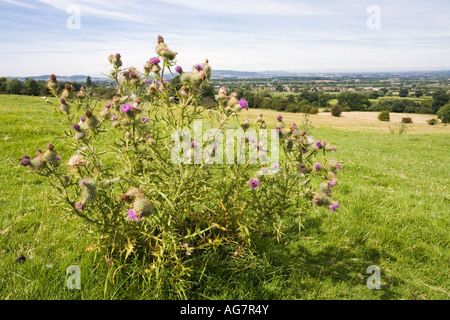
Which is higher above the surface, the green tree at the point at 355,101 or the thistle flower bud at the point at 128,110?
the green tree at the point at 355,101

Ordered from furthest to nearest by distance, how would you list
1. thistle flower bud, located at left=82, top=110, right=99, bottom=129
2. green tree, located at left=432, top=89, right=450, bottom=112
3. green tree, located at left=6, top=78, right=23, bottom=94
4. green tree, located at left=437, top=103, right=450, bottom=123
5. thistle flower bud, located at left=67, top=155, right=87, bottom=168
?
green tree, located at left=432, top=89, right=450, bottom=112 < green tree, located at left=437, top=103, right=450, bottom=123 < green tree, located at left=6, top=78, right=23, bottom=94 < thistle flower bud, located at left=82, top=110, right=99, bottom=129 < thistle flower bud, located at left=67, top=155, right=87, bottom=168

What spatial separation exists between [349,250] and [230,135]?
1964 millimetres

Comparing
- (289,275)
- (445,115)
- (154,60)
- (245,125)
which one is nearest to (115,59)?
(154,60)

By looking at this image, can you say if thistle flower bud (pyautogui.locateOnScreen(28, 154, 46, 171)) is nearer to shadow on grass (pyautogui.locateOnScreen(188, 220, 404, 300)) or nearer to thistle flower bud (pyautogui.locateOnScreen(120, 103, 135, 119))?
thistle flower bud (pyautogui.locateOnScreen(120, 103, 135, 119))

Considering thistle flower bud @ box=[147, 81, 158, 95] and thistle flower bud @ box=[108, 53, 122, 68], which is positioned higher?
thistle flower bud @ box=[108, 53, 122, 68]

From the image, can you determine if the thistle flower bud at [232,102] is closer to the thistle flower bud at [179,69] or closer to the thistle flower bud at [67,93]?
the thistle flower bud at [179,69]

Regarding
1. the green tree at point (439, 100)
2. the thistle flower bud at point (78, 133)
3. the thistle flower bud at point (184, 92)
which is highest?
the green tree at point (439, 100)

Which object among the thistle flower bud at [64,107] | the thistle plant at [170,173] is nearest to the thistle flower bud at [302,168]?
the thistle plant at [170,173]

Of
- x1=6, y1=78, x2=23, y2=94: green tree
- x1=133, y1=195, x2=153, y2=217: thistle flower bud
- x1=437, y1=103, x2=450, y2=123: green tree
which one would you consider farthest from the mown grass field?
x1=437, y1=103, x2=450, y2=123: green tree

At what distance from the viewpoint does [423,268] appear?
10.2 feet

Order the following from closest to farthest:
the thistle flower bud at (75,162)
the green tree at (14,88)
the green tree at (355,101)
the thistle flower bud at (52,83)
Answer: the thistle flower bud at (75,162)
the thistle flower bud at (52,83)
the green tree at (14,88)
the green tree at (355,101)

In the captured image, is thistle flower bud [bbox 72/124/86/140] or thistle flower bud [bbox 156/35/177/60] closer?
thistle flower bud [bbox 72/124/86/140]

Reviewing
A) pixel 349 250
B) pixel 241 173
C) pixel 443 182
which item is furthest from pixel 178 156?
pixel 443 182
